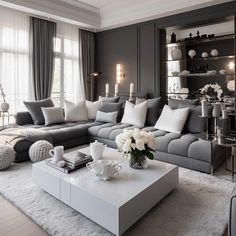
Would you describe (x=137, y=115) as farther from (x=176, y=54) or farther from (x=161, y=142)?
(x=176, y=54)

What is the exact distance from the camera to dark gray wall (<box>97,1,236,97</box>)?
4832 millimetres

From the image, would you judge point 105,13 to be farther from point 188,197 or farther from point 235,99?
point 188,197

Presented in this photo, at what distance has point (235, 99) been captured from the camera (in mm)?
4395

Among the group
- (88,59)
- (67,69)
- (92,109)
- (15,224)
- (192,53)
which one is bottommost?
(15,224)

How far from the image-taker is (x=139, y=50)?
5.63 meters

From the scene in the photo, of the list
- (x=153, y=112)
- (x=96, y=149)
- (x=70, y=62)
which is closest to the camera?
(x=96, y=149)

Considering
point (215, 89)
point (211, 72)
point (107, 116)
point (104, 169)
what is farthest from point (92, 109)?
point (104, 169)

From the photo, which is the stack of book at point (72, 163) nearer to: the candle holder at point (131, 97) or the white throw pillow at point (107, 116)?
the white throw pillow at point (107, 116)

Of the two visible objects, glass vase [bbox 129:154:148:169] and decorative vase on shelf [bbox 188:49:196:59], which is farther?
decorative vase on shelf [bbox 188:49:196:59]

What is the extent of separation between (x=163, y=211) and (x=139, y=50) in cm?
432

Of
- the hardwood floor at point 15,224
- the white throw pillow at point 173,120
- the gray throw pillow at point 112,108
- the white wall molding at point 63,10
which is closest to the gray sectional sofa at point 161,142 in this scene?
the white throw pillow at point 173,120

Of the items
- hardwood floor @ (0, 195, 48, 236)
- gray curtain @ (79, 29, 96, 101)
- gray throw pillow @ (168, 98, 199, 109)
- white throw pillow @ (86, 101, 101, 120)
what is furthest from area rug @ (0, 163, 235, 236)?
gray curtain @ (79, 29, 96, 101)

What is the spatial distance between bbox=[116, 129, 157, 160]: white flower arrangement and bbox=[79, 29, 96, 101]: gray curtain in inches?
170

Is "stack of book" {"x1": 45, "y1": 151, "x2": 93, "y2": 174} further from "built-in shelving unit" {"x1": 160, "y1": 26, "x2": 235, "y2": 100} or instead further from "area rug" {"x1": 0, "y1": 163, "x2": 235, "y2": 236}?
"built-in shelving unit" {"x1": 160, "y1": 26, "x2": 235, "y2": 100}
